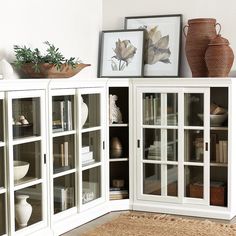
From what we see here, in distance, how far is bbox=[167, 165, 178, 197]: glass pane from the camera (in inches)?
203

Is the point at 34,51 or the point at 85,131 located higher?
the point at 34,51

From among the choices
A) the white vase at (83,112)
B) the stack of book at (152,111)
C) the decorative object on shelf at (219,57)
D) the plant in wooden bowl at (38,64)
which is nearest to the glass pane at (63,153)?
the white vase at (83,112)

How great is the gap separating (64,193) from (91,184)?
46 centimetres

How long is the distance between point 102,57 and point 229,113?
5.36 feet

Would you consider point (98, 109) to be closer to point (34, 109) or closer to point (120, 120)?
point (120, 120)

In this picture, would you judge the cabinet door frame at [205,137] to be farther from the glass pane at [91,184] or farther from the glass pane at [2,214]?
the glass pane at [2,214]

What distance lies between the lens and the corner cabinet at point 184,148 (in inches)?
196

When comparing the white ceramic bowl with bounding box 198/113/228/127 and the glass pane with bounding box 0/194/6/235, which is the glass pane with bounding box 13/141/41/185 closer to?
the glass pane with bounding box 0/194/6/235

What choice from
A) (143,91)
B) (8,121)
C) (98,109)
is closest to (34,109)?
(8,121)

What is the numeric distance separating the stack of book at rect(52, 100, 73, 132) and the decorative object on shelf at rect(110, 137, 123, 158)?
0.84 meters

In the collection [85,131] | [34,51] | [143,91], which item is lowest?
[85,131]

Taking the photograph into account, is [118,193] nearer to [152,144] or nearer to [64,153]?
[152,144]

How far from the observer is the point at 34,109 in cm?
423

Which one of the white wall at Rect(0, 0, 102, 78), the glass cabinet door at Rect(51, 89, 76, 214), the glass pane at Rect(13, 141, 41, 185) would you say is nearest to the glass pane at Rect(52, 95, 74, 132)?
the glass cabinet door at Rect(51, 89, 76, 214)
